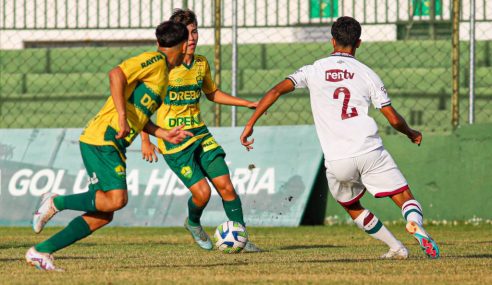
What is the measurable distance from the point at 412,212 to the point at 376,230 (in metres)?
0.70

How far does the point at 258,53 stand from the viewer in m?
19.0

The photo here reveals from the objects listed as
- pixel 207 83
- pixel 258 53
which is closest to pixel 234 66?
pixel 258 53

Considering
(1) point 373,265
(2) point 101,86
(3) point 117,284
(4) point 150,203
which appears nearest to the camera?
(3) point 117,284

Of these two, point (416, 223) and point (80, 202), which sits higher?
point (80, 202)

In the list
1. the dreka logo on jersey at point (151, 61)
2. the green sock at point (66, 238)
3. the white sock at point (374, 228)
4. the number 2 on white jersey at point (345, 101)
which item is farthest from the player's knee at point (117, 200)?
the white sock at point (374, 228)

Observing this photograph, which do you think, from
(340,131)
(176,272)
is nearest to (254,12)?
(340,131)

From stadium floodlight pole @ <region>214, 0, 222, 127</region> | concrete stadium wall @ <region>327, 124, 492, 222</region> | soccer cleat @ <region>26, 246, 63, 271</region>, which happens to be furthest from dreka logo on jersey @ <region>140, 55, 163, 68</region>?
stadium floodlight pole @ <region>214, 0, 222, 127</region>

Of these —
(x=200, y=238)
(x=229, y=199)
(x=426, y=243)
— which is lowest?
(x=200, y=238)

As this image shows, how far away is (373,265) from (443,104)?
846cm

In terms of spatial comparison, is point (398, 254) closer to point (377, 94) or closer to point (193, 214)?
point (377, 94)

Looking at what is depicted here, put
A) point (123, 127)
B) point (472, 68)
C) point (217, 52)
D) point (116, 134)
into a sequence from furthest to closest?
point (217, 52)
point (472, 68)
point (116, 134)
point (123, 127)

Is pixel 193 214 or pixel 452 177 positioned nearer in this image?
pixel 193 214

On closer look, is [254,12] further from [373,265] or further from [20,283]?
[20,283]

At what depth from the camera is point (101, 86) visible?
1867cm
